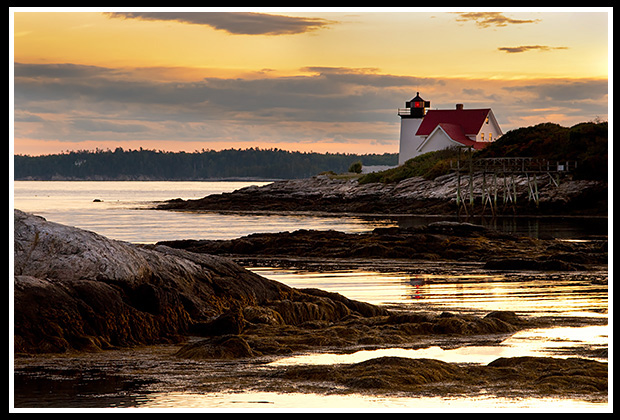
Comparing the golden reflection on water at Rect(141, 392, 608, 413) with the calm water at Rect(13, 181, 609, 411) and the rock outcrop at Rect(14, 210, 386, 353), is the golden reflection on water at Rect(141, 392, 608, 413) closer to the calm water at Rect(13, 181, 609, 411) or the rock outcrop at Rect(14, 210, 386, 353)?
the calm water at Rect(13, 181, 609, 411)

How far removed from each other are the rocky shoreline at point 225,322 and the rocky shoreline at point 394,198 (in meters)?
42.0

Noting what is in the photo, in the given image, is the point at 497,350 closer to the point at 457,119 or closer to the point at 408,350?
the point at 408,350

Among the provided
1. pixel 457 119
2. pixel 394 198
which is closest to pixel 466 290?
pixel 394 198

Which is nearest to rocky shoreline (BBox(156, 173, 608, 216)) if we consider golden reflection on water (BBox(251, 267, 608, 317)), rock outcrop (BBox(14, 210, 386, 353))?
golden reflection on water (BBox(251, 267, 608, 317))

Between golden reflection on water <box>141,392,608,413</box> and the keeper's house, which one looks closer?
golden reflection on water <box>141,392,608,413</box>

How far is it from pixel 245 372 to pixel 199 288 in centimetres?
352

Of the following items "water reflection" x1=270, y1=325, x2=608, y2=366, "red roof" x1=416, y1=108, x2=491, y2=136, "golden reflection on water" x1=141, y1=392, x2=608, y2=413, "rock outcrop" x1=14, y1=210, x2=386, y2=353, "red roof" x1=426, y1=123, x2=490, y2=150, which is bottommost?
"water reflection" x1=270, y1=325, x2=608, y2=366

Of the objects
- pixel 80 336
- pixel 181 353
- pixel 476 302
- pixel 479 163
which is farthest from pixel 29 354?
pixel 479 163

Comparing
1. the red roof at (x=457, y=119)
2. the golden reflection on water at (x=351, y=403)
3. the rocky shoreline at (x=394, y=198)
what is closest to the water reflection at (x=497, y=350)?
the golden reflection on water at (x=351, y=403)

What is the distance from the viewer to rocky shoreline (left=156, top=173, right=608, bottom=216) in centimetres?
5583

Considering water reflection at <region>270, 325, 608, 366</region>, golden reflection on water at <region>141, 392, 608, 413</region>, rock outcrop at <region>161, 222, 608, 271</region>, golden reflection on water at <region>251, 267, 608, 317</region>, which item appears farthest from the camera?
rock outcrop at <region>161, 222, 608, 271</region>

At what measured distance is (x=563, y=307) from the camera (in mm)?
14359

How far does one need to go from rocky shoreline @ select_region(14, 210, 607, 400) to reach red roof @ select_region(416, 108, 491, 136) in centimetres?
7412

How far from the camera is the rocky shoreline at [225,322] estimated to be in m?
8.81
